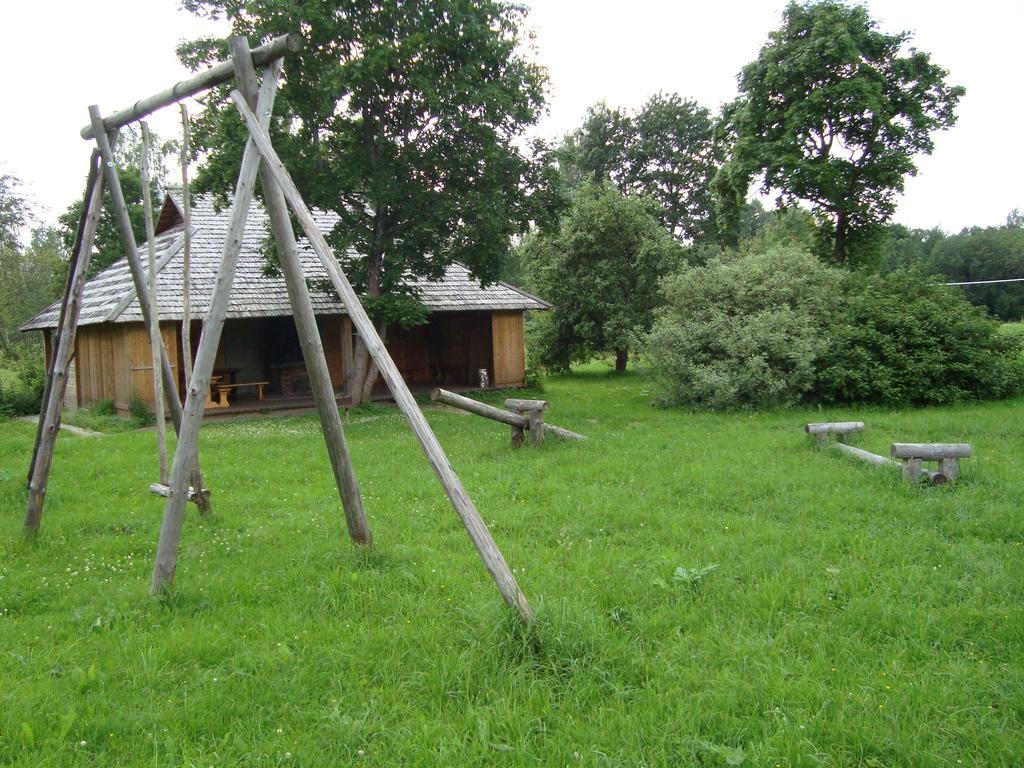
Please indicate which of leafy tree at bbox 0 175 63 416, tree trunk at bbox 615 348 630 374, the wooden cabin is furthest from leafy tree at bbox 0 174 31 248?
tree trunk at bbox 615 348 630 374

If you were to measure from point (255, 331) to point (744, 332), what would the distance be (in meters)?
13.2

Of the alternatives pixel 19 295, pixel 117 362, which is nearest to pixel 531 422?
pixel 117 362

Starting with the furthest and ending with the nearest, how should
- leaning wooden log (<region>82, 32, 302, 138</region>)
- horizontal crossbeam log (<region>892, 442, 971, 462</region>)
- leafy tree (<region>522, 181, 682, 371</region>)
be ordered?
leafy tree (<region>522, 181, 682, 371</region>)
horizontal crossbeam log (<region>892, 442, 971, 462</region>)
leaning wooden log (<region>82, 32, 302, 138</region>)

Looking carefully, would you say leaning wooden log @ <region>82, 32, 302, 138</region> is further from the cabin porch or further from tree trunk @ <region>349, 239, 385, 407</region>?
the cabin porch

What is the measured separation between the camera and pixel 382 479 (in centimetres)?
832

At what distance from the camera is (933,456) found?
6.89m

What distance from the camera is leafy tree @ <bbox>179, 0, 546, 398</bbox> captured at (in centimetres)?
1343

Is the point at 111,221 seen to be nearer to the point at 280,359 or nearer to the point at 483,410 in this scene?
the point at 280,359

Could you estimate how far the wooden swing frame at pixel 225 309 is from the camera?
162 inches

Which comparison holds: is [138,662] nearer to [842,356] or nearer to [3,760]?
[3,760]

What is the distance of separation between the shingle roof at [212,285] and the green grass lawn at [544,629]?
845 centimetres

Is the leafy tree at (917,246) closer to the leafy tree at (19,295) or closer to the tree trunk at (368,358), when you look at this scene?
the tree trunk at (368,358)

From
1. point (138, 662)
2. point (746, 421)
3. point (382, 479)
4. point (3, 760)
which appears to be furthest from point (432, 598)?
point (746, 421)

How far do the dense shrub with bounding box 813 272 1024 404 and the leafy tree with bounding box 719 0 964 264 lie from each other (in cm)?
809
